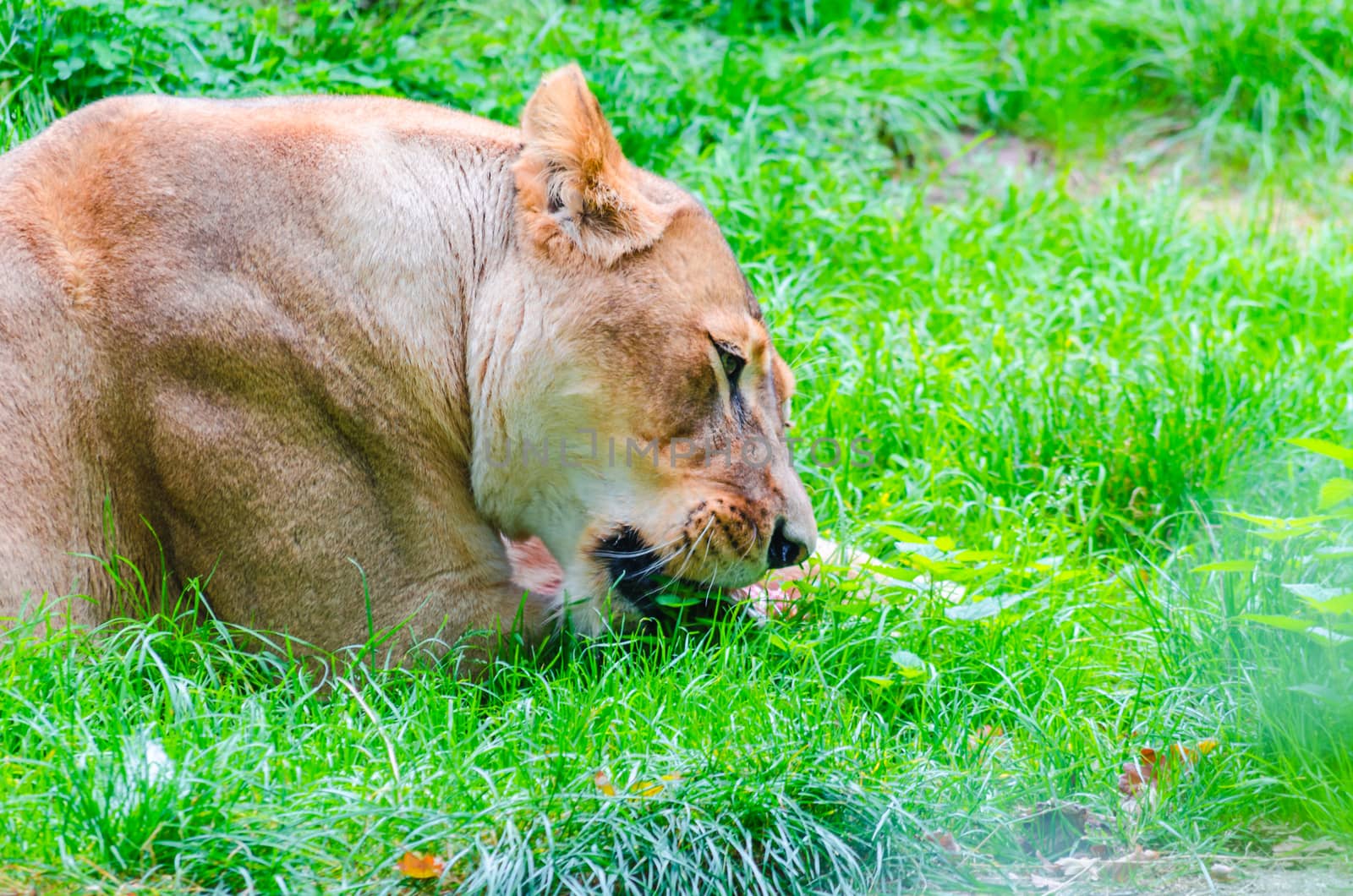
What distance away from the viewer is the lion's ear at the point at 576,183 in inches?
158

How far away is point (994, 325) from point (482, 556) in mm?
3376

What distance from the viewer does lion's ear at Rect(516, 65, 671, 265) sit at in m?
4.02

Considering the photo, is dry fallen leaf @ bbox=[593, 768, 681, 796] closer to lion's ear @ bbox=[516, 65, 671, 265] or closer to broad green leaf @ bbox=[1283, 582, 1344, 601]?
lion's ear @ bbox=[516, 65, 671, 265]

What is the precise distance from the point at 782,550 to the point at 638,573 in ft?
1.45

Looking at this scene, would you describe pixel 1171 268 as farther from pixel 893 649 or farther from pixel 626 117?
pixel 893 649

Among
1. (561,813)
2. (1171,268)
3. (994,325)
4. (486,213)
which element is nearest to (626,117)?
(994,325)

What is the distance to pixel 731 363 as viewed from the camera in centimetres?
414

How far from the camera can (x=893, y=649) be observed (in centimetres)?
449

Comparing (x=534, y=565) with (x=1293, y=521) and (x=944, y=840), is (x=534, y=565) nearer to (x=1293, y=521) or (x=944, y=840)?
(x=944, y=840)

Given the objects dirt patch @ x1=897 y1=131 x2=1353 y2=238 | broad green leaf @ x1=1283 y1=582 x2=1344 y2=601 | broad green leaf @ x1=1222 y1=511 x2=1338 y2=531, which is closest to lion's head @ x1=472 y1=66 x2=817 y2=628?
broad green leaf @ x1=1222 y1=511 x2=1338 y2=531

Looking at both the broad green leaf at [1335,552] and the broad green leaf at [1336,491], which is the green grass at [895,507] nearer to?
the broad green leaf at [1335,552]

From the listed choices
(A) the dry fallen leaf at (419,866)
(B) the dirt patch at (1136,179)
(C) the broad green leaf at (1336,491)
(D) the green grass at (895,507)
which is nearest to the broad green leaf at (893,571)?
(D) the green grass at (895,507)

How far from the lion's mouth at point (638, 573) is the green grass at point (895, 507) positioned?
0.16 meters

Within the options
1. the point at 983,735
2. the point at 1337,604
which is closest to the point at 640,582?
the point at 983,735
